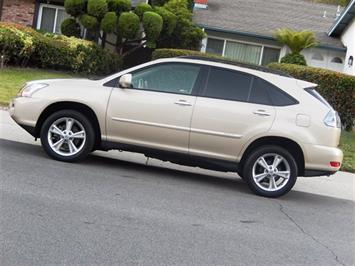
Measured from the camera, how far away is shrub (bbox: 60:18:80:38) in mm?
23125

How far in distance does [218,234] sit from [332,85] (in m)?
12.0

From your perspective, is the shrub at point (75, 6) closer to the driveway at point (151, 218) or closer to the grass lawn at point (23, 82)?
the grass lawn at point (23, 82)

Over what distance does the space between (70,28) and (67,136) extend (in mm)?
15355

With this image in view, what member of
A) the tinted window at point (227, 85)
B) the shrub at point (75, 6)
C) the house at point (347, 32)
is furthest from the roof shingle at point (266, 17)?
the tinted window at point (227, 85)

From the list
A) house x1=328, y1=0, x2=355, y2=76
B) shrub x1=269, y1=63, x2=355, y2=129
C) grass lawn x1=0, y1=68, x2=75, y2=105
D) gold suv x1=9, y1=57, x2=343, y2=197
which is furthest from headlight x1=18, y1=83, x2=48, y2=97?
house x1=328, y1=0, x2=355, y2=76

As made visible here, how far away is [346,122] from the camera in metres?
17.2

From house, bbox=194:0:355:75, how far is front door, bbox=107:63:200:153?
16.7 m

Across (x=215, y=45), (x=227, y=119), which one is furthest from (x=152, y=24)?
A: (x=227, y=119)

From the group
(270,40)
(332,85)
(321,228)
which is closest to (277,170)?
(321,228)

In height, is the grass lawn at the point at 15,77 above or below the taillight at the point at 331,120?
below

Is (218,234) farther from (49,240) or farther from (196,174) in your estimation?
(196,174)

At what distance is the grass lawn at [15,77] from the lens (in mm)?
14728

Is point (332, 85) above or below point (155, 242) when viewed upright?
above

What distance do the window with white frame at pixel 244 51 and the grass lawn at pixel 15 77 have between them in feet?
26.4
